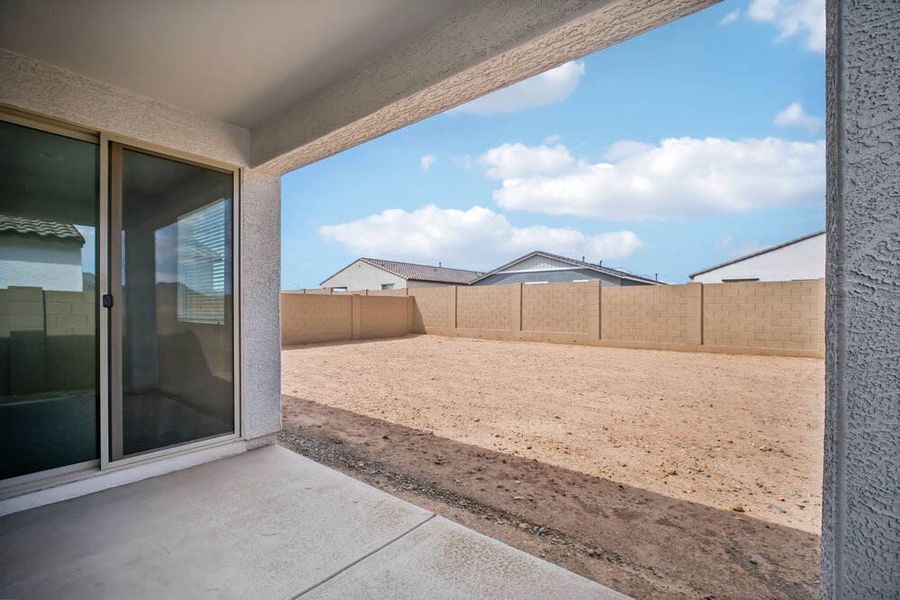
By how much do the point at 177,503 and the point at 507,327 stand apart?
41.7ft

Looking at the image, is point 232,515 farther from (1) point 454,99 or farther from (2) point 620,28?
(2) point 620,28

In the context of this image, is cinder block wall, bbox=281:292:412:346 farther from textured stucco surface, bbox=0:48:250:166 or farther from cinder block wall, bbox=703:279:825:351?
cinder block wall, bbox=703:279:825:351

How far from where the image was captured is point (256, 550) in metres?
1.99

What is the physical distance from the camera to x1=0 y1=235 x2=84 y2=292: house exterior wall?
2387 millimetres

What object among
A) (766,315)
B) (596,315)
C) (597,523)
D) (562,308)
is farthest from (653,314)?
(597,523)

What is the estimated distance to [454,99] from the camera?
2.21 meters

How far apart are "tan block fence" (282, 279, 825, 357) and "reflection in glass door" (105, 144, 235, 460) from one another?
945 cm

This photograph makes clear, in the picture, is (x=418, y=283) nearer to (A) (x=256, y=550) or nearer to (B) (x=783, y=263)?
(B) (x=783, y=263)

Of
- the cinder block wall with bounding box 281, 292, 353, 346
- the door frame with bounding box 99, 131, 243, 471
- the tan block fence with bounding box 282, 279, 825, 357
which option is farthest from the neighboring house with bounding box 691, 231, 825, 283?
the door frame with bounding box 99, 131, 243, 471

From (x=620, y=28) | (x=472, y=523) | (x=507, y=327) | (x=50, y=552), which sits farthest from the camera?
(x=507, y=327)

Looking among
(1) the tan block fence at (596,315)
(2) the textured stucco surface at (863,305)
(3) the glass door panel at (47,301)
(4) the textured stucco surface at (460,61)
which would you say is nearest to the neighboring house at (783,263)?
(1) the tan block fence at (596,315)

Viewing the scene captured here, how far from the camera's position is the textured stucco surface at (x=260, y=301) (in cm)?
322

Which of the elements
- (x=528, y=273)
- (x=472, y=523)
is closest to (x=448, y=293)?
(x=528, y=273)

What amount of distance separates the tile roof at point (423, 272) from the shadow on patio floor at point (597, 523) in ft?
71.7
